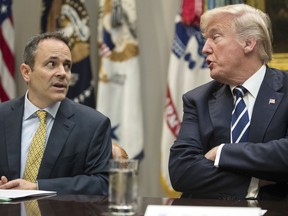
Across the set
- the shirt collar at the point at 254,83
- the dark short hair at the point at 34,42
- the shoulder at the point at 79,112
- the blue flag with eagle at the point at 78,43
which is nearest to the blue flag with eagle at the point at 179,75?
the blue flag with eagle at the point at 78,43

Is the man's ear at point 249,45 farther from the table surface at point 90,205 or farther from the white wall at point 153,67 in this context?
the white wall at point 153,67

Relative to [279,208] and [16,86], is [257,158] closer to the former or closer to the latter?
[279,208]

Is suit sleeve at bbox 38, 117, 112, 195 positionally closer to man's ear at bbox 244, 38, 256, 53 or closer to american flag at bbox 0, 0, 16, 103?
man's ear at bbox 244, 38, 256, 53

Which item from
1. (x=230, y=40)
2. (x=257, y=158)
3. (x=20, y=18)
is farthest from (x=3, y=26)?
(x=257, y=158)

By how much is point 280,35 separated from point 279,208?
10.5 feet

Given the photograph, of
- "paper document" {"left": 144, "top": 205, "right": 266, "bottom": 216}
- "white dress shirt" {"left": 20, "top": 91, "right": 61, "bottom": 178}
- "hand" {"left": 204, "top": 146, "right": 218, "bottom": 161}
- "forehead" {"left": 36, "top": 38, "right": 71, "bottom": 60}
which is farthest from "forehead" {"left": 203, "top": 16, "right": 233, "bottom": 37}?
"paper document" {"left": 144, "top": 205, "right": 266, "bottom": 216}

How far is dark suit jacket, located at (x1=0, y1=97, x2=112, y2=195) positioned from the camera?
364 centimetres

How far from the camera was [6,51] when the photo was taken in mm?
5867

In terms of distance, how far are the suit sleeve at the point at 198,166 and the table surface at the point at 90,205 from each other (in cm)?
53

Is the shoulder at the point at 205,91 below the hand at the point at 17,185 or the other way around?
the other way around

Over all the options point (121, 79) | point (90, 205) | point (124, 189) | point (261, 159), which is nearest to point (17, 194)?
point (90, 205)

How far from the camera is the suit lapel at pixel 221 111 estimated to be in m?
3.48

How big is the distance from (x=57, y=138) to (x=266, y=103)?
1213mm

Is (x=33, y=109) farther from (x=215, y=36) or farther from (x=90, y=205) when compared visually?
(x=90, y=205)
